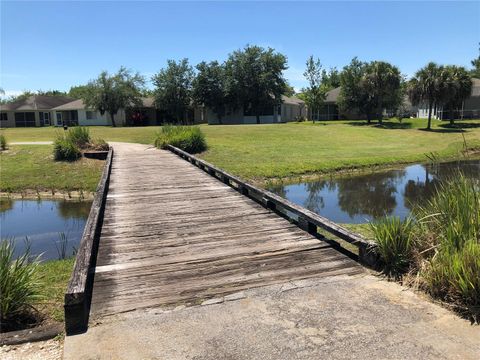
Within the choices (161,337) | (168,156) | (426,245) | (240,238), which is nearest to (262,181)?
(168,156)

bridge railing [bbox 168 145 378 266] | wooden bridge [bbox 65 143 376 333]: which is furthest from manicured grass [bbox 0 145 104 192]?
bridge railing [bbox 168 145 378 266]

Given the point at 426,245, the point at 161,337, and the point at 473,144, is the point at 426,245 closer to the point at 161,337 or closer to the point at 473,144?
the point at 161,337

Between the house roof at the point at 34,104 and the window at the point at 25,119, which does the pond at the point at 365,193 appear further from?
the window at the point at 25,119

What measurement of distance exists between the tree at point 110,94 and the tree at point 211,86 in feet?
24.6

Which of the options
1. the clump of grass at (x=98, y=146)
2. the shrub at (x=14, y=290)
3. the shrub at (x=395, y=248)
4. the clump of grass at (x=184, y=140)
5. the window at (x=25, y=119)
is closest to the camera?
the shrub at (x=14, y=290)

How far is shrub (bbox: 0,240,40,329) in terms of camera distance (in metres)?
4.28

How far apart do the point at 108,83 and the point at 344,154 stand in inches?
1317

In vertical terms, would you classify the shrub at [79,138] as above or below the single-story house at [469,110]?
below

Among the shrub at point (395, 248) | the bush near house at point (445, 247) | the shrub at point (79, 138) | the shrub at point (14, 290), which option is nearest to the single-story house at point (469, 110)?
the shrub at point (79, 138)

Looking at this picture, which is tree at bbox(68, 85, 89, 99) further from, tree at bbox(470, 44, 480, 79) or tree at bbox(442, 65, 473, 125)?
tree at bbox(470, 44, 480, 79)

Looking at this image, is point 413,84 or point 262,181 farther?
point 413,84

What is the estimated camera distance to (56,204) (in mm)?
14234

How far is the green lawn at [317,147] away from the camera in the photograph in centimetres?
1961

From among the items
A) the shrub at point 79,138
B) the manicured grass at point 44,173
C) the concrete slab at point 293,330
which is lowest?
the manicured grass at point 44,173
